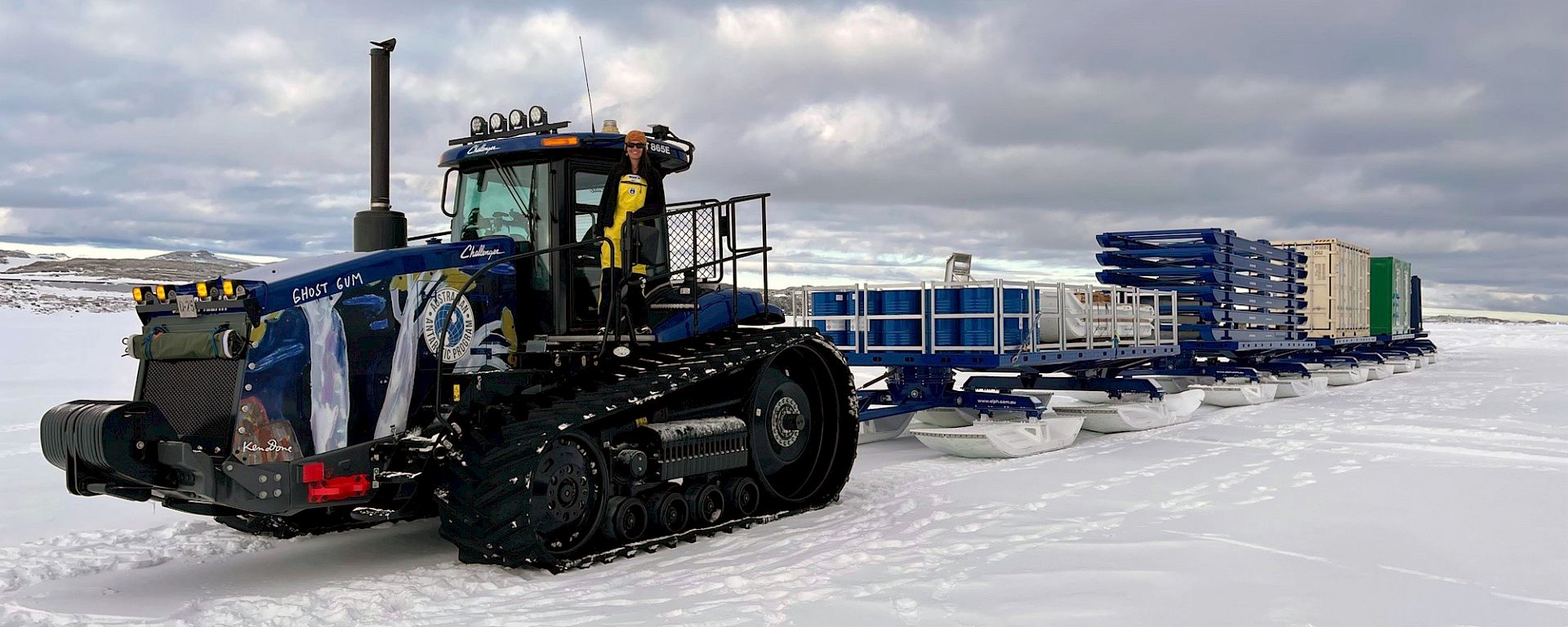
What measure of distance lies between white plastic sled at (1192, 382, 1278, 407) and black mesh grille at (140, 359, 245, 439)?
47.8 ft

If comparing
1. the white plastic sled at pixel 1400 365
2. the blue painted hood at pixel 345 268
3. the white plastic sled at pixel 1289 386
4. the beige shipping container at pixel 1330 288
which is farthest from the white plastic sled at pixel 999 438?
the white plastic sled at pixel 1400 365

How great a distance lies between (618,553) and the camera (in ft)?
22.7

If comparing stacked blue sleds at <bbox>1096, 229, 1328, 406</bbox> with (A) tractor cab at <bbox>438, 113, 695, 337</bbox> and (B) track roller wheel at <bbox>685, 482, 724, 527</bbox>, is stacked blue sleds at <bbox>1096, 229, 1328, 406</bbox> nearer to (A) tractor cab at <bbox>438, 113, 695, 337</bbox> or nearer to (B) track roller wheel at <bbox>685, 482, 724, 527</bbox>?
(B) track roller wheel at <bbox>685, 482, 724, 527</bbox>

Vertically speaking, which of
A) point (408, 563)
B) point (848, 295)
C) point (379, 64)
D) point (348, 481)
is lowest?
point (408, 563)

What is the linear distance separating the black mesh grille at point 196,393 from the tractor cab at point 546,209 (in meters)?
1.72

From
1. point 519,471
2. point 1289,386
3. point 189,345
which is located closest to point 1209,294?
point 1289,386

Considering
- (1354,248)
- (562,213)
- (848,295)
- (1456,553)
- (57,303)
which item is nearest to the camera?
(1456,553)

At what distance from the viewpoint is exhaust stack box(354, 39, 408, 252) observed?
25.0 ft

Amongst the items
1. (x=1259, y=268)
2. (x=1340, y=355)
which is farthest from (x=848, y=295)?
(x=1340, y=355)

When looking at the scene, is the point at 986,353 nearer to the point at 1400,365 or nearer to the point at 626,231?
the point at 626,231

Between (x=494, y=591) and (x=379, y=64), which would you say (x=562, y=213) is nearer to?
(x=379, y=64)

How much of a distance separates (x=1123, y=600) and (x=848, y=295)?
23.5ft

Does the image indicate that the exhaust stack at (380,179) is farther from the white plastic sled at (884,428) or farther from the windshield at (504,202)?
the white plastic sled at (884,428)

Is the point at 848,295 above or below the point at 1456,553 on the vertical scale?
above
